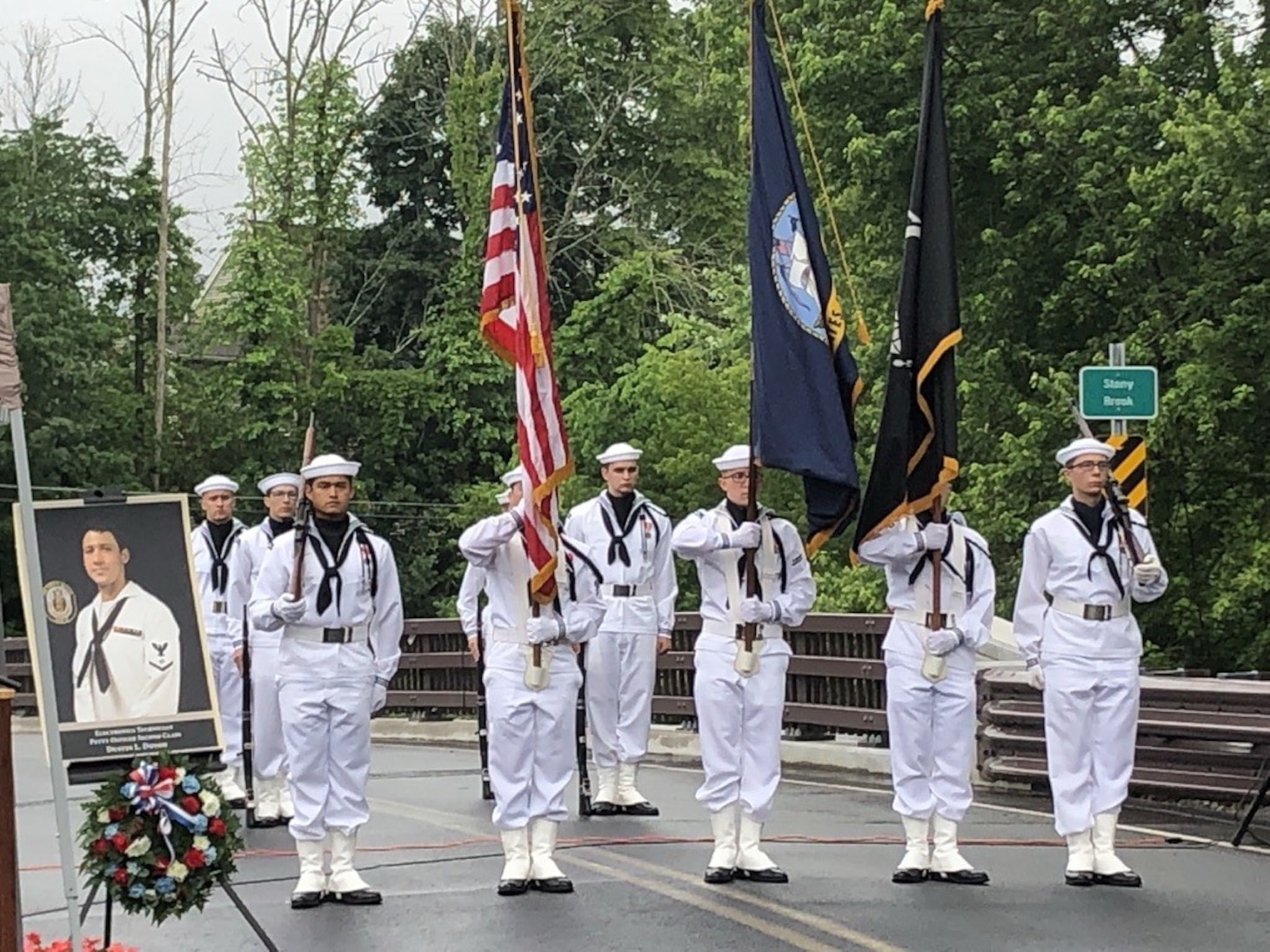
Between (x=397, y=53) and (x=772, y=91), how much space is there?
133 ft

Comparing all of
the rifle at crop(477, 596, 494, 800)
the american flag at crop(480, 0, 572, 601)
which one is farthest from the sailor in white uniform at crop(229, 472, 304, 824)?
the american flag at crop(480, 0, 572, 601)

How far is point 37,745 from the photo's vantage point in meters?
24.8

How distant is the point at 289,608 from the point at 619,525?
14.3 feet

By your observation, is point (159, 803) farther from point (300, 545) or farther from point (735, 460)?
point (735, 460)

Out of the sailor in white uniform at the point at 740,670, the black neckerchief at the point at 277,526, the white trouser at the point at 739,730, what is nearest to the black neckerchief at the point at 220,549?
the black neckerchief at the point at 277,526

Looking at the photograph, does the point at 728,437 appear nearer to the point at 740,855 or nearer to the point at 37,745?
the point at 37,745

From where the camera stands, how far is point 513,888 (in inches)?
424

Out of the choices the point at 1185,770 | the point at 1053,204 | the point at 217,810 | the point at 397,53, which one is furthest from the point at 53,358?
the point at 217,810

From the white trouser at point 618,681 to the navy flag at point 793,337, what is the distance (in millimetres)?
3661

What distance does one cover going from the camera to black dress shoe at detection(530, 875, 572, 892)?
10.8m

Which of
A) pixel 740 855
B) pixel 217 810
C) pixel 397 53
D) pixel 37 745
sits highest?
pixel 397 53

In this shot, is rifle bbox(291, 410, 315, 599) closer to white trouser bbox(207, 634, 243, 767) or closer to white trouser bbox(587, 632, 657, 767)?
white trouser bbox(587, 632, 657, 767)

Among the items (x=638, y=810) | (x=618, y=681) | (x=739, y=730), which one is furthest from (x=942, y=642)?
(x=618, y=681)

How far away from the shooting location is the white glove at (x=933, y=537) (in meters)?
11.2
